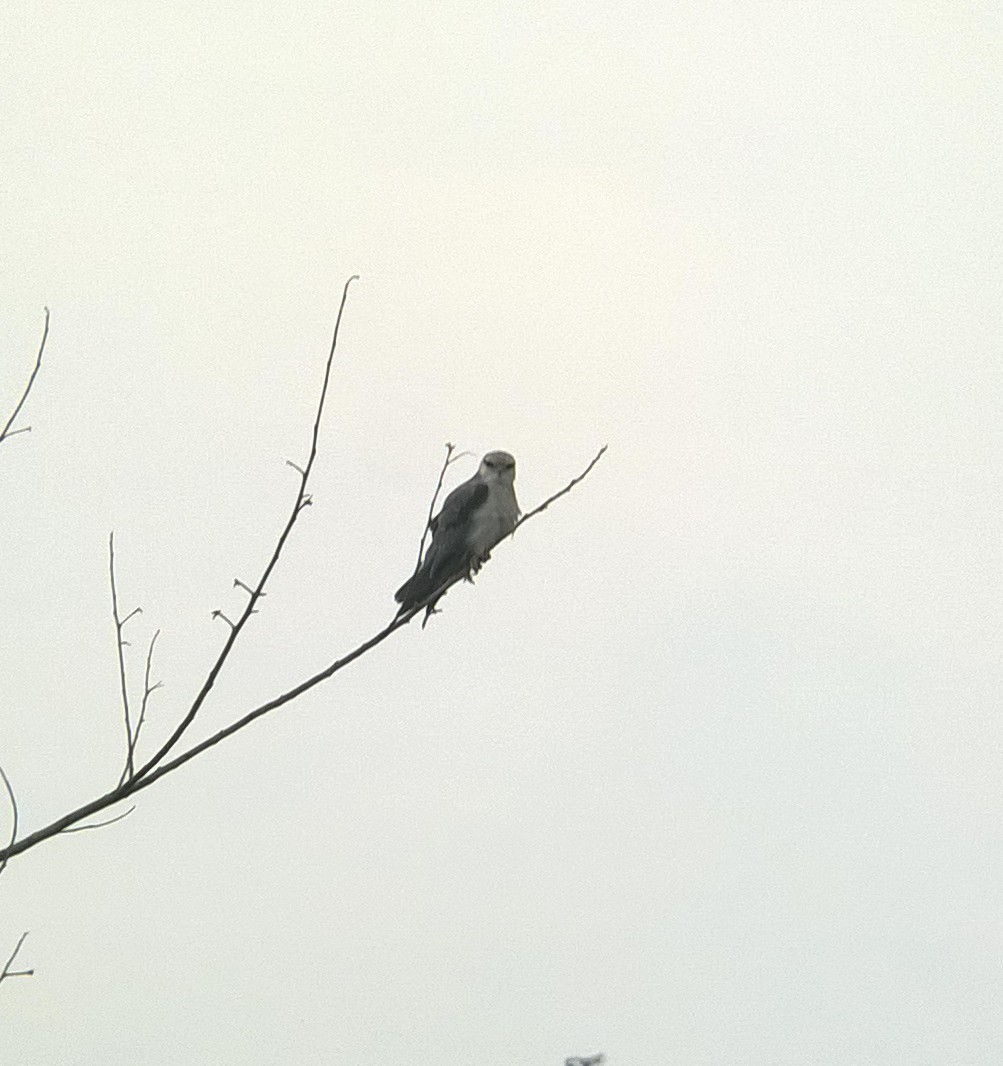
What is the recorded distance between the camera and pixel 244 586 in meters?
3.53

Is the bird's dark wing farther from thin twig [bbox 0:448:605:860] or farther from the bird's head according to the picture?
thin twig [bbox 0:448:605:860]

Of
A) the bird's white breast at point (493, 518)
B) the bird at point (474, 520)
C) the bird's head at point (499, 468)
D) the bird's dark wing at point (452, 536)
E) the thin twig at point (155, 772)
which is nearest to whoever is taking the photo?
the thin twig at point (155, 772)

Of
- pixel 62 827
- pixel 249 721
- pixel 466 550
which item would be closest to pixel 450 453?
pixel 249 721

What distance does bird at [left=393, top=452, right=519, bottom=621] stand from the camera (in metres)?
8.72

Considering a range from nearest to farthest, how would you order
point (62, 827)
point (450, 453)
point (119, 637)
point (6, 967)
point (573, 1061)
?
point (62, 827) → point (6, 967) → point (119, 637) → point (450, 453) → point (573, 1061)

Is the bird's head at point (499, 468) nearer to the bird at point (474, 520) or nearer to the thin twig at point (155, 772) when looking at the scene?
the bird at point (474, 520)

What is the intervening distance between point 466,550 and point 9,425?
554 centimetres

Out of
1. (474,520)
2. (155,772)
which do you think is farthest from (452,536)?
(155,772)

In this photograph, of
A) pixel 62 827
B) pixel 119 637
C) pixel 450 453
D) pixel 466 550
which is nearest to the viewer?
pixel 62 827

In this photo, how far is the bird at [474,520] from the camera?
8.72 meters

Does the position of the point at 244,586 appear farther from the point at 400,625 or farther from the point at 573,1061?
the point at 573,1061

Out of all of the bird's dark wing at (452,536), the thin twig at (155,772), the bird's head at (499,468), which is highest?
the bird's head at (499,468)

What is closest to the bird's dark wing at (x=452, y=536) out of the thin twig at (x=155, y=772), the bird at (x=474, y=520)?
the bird at (x=474, y=520)

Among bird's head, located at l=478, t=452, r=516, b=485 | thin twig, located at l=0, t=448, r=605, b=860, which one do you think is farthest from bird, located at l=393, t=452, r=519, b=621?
thin twig, located at l=0, t=448, r=605, b=860
